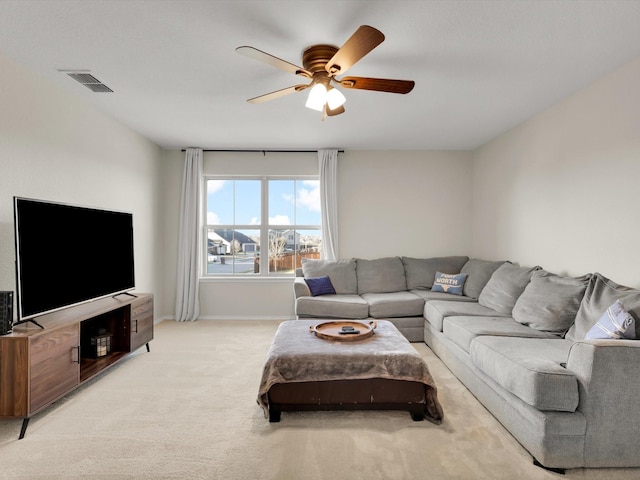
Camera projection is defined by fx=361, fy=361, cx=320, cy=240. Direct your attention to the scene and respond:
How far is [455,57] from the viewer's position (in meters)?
2.63

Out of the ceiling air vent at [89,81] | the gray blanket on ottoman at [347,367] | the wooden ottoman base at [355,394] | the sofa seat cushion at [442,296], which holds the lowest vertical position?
the wooden ottoman base at [355,394]

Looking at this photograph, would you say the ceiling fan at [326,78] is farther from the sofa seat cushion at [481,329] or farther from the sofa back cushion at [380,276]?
the sofa back cushion at [380,276]

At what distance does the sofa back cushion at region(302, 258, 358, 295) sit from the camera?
483cm

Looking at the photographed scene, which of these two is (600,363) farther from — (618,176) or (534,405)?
(618,176)

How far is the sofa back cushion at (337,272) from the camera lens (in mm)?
4828

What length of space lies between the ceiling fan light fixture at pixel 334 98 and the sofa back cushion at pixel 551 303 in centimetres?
224

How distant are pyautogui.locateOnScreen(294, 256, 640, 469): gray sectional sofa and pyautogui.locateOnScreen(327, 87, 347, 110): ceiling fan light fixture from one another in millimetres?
2001

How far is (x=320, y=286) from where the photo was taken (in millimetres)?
4598

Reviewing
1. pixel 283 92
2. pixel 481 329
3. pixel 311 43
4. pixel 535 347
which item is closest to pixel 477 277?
pixel 481 329

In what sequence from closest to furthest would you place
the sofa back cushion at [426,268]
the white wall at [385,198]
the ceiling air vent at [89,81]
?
the ceiling air vent at [89,81] < the sofa back cushion at [426,268] < the white wall at [385,198]

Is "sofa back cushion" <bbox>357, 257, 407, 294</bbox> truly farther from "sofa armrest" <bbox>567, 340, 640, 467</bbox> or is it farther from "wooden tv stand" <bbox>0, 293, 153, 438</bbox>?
"sofa armrest" <bbox>567, 340, 640, 467</bbox>

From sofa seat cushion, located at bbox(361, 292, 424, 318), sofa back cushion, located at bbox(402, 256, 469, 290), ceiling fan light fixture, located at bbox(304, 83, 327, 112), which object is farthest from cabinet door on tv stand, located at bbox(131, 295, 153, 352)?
sofa back cushion, located at bbox(402, 256, 469, 290)

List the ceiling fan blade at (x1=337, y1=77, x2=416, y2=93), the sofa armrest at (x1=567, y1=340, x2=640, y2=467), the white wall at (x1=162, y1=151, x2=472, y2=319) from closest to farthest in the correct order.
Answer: the sofa armrest at (x1=567, y1=340, x2=640, y2=467) → the ceiling fan blade at (x1=337, y1=77, x2=416, y2=93) → the white wall at (x1=162, y1=151, x2=472, y2=319)

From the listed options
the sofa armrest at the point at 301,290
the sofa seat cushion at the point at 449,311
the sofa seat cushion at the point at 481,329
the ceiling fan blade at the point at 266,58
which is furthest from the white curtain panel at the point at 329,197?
the ceiling fan blade at the point at 266,58
